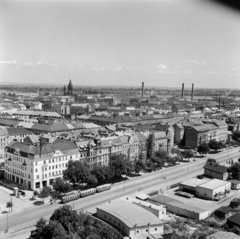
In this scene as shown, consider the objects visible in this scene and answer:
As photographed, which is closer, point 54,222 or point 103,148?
point 54,222

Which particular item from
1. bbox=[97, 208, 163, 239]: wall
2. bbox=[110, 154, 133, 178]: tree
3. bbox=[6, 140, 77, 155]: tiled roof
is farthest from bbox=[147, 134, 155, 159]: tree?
bbox=[97, 208, 163, 239]: wall

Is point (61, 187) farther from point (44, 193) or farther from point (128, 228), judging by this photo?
point (128, 228)

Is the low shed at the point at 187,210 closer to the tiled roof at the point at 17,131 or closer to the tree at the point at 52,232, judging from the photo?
the tree at the point at 52,232

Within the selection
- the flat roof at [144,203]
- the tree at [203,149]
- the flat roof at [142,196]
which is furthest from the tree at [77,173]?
the tree at [203,149]

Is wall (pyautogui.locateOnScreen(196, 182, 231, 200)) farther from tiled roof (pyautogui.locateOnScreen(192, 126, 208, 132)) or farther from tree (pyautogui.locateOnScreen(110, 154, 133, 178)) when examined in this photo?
tiled roof (pyautogui.locateOnScreen(192, 126, 208, 132))

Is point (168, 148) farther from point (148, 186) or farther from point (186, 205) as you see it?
point (186, 205)

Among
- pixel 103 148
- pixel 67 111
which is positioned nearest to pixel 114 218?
pixel 103 148

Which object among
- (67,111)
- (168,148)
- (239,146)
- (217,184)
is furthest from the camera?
(67,111)
